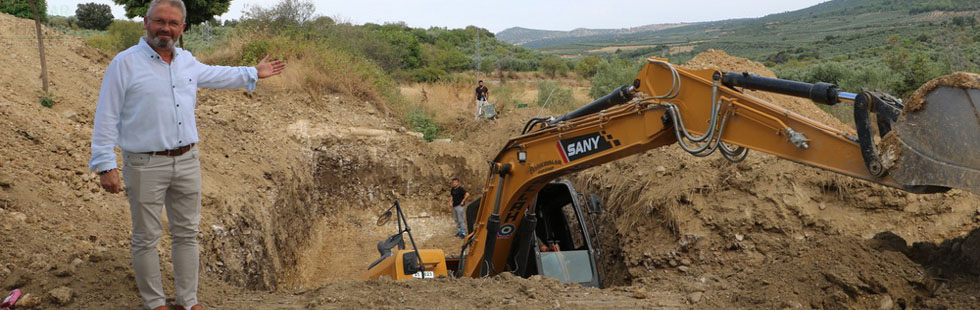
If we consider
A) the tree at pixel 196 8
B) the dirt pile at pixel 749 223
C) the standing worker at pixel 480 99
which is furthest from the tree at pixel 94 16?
the dirt pile at pixel 749 223

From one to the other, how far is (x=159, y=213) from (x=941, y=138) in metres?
4.32

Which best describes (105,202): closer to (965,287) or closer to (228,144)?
(228,144)

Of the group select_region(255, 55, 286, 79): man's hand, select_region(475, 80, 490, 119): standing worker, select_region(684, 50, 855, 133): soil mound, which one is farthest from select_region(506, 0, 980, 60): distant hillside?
select_region(255, 55, 286, 79): man's hand

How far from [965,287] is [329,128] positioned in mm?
11449

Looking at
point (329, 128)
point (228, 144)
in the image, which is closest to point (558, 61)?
point (329, 128)

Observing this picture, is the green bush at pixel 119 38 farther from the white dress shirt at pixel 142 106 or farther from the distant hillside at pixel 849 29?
the distant hillside at pixel 849 29

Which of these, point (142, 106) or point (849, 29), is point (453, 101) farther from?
point (849, 29)

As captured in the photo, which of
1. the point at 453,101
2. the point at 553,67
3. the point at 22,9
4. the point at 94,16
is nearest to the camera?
the point at 22,9

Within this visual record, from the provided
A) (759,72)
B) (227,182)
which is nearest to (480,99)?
(759,72)

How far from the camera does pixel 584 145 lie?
5812 millimetres

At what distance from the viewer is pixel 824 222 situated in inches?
306

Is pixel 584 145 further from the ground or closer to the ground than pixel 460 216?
further from the ground

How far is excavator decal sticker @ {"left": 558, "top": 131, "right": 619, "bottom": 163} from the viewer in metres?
5.64

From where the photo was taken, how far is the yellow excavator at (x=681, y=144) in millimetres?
3773
